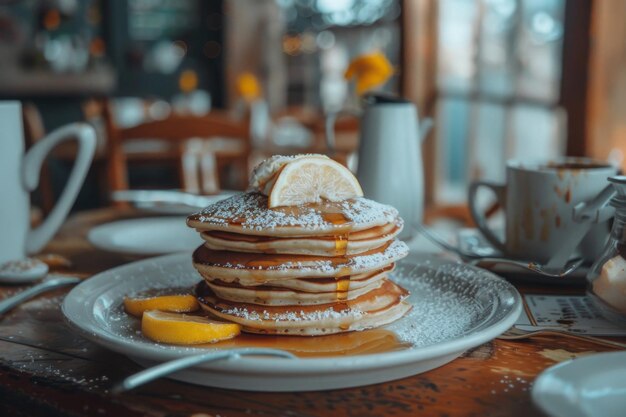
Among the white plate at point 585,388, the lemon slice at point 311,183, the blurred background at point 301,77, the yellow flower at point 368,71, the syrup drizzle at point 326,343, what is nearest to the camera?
the white plate at point 585,388

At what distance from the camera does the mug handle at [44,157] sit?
0.99 metres

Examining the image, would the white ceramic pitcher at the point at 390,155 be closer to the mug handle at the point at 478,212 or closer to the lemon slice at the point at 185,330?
the mug handle at the point at 478,212

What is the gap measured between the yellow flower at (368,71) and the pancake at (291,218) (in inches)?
21.6

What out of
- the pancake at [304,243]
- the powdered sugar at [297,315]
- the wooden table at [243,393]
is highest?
the pancake at [304,243]

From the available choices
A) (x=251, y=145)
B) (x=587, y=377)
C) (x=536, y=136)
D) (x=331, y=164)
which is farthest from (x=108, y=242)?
(x=536, y=136)

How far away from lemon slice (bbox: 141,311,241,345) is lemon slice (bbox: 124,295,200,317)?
0.05 metres

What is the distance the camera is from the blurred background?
8.30 feet

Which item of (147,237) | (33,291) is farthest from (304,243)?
(147,237)

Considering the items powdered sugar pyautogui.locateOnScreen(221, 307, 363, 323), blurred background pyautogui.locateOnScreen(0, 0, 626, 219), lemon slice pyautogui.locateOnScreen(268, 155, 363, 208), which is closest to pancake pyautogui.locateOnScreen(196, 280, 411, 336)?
powdered sugar pyautogui.locateOnScreen(221, 307, 363, 323)

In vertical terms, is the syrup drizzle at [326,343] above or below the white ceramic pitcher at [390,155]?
below

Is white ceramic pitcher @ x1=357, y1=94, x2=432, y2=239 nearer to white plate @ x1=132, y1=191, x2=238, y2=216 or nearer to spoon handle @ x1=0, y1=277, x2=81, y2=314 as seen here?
white plate @ x1=132, y1=191, x2=238, y2=216

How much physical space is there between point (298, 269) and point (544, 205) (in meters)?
0.40

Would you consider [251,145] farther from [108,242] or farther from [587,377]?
[587,377]

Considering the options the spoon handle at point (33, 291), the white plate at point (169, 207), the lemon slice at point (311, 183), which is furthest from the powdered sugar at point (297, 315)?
the white plate at point (169, 207)
